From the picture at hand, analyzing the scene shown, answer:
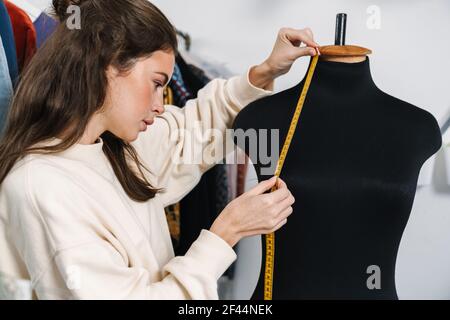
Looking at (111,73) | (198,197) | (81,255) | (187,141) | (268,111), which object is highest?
(111,73)

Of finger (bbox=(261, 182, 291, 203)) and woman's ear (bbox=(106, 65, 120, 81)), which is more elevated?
woman's ear (bbox=(106, 65, 120, 81))

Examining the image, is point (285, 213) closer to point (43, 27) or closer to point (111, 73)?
point (111, 73)

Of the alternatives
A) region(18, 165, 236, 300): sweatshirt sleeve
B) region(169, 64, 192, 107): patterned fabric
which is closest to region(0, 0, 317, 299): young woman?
region(18, 165, 236, 300): sweatshirt sleeve

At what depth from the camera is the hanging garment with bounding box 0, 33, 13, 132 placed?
4.59ft

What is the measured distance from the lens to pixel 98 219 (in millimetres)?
1193

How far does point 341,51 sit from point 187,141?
1.81 ft

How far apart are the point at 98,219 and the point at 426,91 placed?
4.71ft

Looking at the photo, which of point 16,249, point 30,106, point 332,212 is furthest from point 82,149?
point 332,212

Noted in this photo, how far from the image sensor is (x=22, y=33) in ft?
5.22

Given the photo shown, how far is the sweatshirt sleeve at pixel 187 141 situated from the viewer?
5.39ft

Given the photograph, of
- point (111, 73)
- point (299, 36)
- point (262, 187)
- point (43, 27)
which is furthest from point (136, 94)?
point (43, 27)

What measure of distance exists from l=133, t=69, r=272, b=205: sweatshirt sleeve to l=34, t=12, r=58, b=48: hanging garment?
0.46 metres

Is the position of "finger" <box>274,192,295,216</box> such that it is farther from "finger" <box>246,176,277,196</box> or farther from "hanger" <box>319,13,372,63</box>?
"hanger" <box>319,13,372,63</box>

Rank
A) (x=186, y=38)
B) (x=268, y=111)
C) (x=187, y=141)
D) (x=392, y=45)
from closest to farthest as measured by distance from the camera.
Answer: (x=268, y=111) → (x=187, y=141) → (x=392, y=45) → (x=186, y=38)
